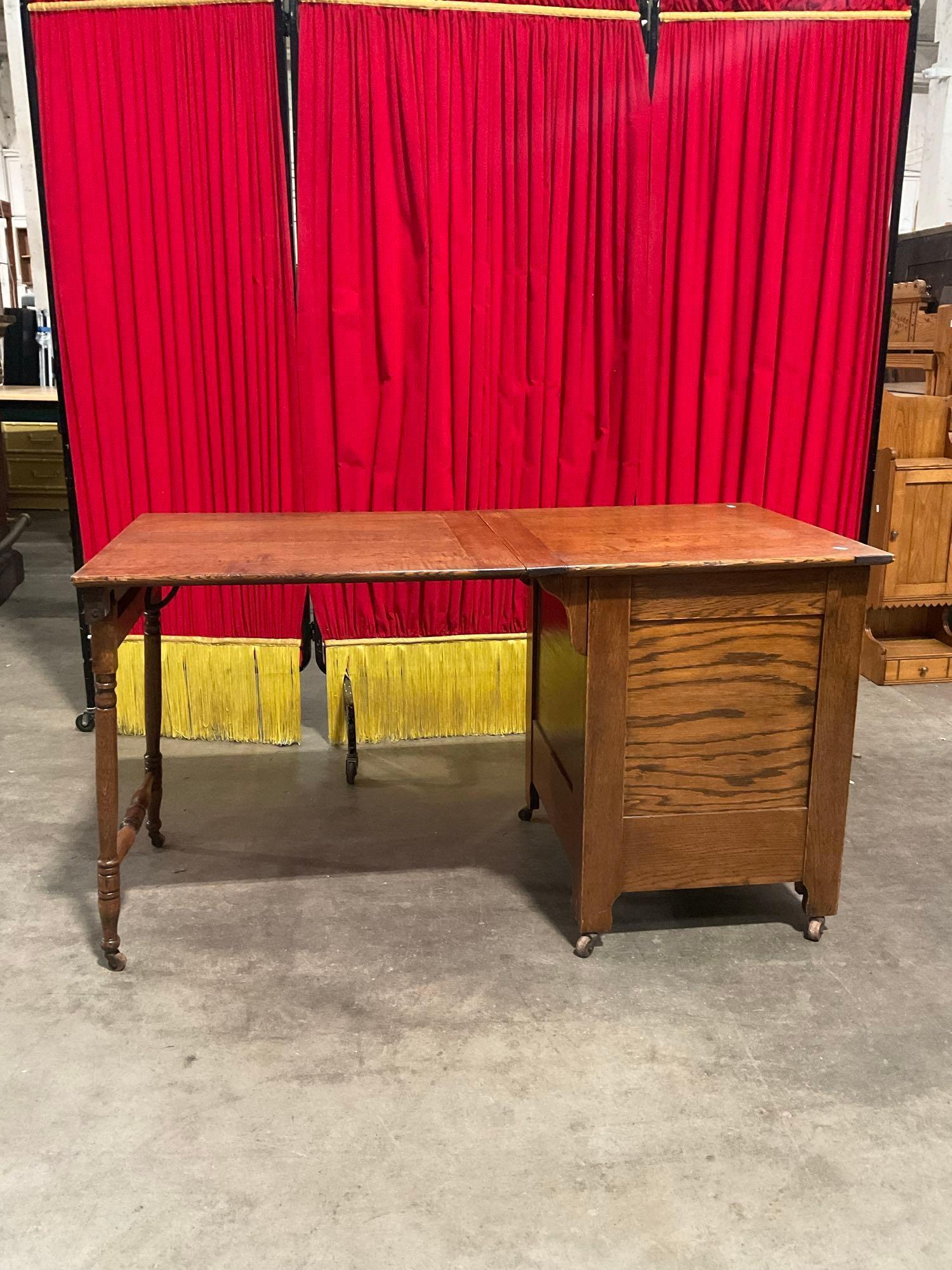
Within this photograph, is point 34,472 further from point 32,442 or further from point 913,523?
point 913,523

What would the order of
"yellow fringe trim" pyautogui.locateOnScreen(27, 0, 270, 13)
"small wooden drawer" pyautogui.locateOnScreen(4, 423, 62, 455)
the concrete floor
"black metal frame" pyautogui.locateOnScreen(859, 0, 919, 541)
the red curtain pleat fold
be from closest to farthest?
the concrete floor, "yellow fringe trim" pyautogui.locateOnScreen(27, 0, 270, 13), the red curtain pleat fold, "black metal frame" pyautogui.locateOnScreen(859, 0, 919, 541), "small wooden drawer" pyautogui.locateOnScreen(4, 423, 62, 455)

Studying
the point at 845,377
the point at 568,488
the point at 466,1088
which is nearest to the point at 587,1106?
the point at 466,1088

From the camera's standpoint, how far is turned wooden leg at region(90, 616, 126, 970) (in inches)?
84.9

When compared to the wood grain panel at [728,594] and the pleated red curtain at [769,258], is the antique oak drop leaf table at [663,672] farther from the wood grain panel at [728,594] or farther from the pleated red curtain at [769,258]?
the pleated red curtain at [769,258]

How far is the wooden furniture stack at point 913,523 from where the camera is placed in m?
4.07

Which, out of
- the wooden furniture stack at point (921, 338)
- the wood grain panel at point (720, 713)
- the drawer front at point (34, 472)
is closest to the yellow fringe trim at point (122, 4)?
the wood grain panel at point (720, 713)

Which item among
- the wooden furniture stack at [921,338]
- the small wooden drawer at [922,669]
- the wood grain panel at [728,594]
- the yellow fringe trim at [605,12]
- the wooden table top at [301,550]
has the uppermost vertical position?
the yellow fringe trim at [605,12]

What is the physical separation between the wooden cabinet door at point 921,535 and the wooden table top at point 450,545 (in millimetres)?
1594

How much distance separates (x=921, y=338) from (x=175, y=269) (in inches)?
158

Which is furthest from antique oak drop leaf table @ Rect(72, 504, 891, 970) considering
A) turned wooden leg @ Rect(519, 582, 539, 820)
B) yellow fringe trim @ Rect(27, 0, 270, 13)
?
yellow fringe trim @ Rect(27, 0, 270, 13)

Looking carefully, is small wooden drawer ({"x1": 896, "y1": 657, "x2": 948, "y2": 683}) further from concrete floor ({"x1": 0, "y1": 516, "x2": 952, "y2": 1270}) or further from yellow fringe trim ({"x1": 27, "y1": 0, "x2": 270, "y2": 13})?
yellow fringe trim ({"x1": 27, "y1": 0, "x2": 270, "y2": 13})

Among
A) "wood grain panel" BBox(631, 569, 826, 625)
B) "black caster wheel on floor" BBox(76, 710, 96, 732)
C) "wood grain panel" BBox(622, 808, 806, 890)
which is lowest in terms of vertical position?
"black caster wheel on floor" BBox(76, 710, 96, 732)

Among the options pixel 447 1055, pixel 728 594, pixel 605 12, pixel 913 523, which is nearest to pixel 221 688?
pixel 447 1055

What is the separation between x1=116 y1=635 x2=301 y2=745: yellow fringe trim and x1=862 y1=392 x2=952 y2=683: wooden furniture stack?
2.29 m
